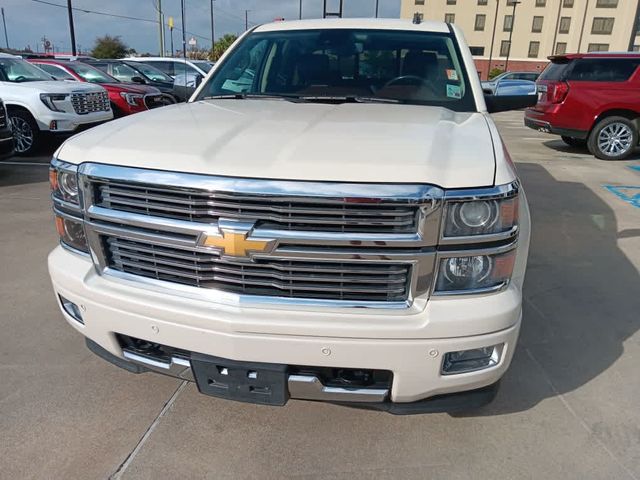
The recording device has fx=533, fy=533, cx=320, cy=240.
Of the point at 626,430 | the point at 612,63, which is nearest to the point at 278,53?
the point at 626,430

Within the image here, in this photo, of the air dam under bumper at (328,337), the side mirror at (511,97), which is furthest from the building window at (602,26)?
the air dam under bumper at (328,337)

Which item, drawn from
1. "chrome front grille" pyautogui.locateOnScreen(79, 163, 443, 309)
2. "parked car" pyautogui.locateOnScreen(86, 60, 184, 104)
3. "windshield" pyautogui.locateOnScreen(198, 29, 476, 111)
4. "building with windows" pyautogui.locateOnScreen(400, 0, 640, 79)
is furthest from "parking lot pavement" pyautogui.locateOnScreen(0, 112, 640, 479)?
"building with windows" pyautogui.locateOnScreen(400, 0, 640, 79)

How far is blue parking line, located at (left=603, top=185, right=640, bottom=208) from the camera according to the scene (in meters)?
7.04

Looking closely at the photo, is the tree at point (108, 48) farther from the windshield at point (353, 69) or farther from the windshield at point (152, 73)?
the windshield at point (353, 69)

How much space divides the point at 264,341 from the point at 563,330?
92.9 inches

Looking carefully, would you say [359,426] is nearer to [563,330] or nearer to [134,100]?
[563,330]

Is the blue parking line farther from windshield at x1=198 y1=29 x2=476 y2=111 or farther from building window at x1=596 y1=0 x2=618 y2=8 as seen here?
building window at x1=596 y1=0 x2=618 y2=8

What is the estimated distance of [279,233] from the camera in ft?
6.19

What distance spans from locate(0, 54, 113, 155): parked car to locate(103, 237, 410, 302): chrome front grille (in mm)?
8104

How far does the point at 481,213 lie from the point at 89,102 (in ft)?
30.3

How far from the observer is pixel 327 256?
1.90 m

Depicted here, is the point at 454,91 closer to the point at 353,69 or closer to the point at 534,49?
the point at 353,69

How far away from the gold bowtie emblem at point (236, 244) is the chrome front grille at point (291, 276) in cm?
4

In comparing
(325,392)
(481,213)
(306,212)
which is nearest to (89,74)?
(306,212)
